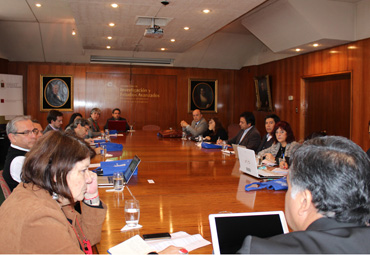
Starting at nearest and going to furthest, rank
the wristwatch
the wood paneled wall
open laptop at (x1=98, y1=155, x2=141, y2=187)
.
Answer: the wristwatch, open laptop at (x1=98, y1=155, x2=141, y2=187), the wood paneled wall

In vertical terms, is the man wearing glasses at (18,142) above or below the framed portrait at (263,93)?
below

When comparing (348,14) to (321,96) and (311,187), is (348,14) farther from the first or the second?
(311,187)

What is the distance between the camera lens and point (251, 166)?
125 inches

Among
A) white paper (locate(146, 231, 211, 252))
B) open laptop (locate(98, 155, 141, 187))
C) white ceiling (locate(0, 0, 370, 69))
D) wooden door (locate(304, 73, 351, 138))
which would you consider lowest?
white paper (locate(146, 231, 211, 252))

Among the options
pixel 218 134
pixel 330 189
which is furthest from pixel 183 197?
pixel 218 134

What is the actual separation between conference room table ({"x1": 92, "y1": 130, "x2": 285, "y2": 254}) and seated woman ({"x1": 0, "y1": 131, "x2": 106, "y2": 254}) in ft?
0.95

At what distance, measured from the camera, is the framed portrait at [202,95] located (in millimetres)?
11547

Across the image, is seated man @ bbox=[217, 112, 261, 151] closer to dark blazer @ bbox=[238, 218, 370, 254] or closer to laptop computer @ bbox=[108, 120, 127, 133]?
laptop computer @ bbox=[108, 120, 127, 133]

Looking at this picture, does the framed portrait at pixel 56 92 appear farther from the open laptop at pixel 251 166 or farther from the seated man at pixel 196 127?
the open laptop at pixel 251 166

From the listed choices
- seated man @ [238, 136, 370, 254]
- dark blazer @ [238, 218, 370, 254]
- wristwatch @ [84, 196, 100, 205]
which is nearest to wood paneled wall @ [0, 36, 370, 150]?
wristwatch @ [84, 196, 100, 205]

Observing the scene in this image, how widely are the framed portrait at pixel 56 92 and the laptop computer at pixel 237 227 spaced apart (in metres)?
10.2

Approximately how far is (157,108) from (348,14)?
6414 mm

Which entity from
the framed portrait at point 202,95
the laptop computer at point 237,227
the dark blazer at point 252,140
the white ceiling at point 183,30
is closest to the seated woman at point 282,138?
the dark blazer at point 252,140

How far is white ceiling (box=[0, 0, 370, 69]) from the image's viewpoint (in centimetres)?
614
